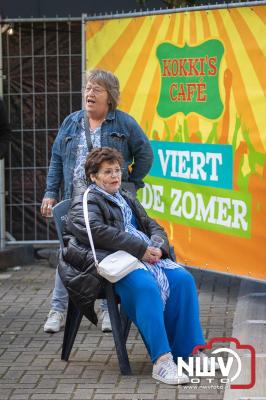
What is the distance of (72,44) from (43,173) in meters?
1.31

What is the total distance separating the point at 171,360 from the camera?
6113mm

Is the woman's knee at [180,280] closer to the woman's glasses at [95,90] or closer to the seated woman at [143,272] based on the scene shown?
the seated woman at [143,272]

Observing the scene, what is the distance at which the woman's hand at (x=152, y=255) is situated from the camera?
632cm

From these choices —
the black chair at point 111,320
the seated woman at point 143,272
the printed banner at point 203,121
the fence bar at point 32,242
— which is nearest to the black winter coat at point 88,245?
the seated woman at point 143,272

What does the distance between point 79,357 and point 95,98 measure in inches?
68.8

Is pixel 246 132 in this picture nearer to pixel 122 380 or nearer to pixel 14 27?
pixel 122 380

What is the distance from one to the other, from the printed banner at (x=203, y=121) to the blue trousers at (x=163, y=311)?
1.86 meters

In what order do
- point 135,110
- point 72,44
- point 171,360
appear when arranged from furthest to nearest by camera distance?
1. point 72,44
2. point 135,110
3. point 171,360

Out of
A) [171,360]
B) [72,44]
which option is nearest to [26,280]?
[72,44]

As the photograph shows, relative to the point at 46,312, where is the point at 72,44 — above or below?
above

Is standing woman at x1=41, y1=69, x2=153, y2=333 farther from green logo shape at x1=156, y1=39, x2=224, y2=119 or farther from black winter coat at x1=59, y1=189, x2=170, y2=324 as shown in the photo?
green logo shape at x1=156, y1=39, x2=224, y2=119

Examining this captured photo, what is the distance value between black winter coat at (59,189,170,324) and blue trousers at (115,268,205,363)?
0.51 feet

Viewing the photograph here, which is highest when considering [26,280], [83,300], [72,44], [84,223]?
[72,44]

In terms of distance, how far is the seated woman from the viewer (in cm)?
610
